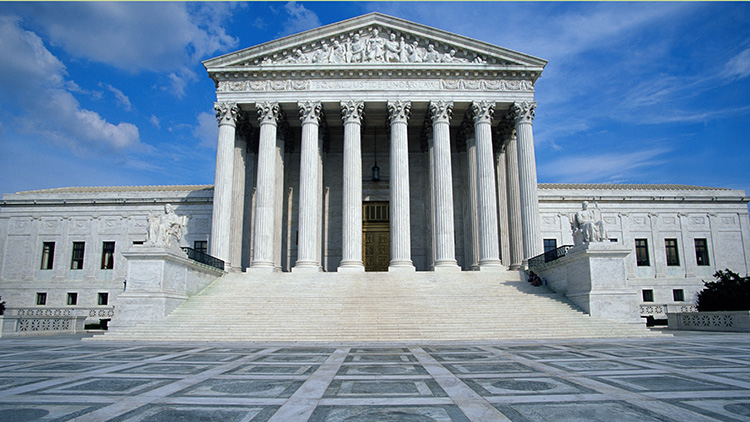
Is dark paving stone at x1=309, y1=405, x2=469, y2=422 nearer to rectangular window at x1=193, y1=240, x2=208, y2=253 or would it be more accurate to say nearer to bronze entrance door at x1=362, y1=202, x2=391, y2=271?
bronze entrance door at x1=362, y1=202, x2=391, y2=271

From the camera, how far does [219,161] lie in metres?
29.3

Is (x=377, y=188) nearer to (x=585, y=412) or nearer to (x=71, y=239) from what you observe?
(x=71, y=239)

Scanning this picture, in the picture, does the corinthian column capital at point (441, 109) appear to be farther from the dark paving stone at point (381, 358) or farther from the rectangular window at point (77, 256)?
the rectangular window at point (77, 256)

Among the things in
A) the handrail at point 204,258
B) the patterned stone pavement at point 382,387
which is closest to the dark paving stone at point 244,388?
the patterned stone pavement at point 382,387

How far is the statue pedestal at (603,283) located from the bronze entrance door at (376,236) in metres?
15.9

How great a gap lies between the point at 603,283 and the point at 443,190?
1129cm

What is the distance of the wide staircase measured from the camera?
17250 mm

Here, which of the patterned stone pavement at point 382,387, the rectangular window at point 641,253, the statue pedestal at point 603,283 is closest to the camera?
the patterned stone pavement at point 382,387

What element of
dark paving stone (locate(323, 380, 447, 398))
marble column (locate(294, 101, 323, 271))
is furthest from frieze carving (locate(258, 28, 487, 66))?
dark paving stone (locate(323, 380, 447, 398))

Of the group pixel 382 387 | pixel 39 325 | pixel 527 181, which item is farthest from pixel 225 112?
pixel 382 387

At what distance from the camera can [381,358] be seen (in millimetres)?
10953

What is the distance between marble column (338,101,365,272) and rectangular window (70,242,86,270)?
24391 mm

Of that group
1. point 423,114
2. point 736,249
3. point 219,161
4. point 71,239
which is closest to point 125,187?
point 71,239

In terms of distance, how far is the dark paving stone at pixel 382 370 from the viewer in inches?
338
